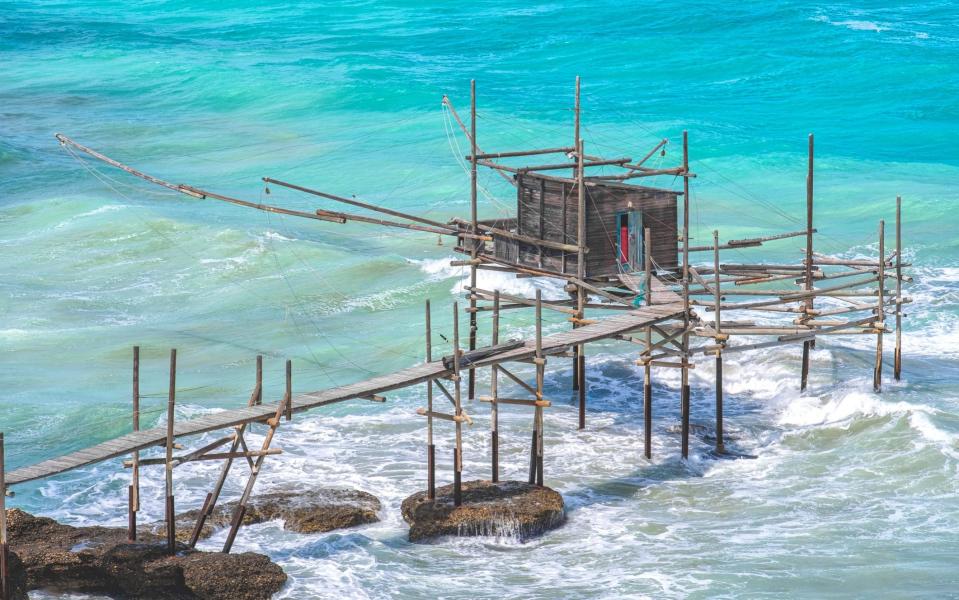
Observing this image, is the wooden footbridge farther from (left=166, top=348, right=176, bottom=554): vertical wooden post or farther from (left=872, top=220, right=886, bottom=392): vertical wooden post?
(left=166, top=348, right=176, bottom=554): vertical wooden post

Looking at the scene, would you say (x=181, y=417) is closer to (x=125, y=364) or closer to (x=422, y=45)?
(x=125, y=364)

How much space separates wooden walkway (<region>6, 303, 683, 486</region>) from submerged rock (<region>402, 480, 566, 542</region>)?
2031 millimetres

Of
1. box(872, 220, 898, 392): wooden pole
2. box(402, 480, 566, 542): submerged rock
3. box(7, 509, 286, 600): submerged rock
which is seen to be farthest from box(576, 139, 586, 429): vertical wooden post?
box(7, 509, 286, 600): submerged rock

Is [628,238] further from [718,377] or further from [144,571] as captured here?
[144,571]

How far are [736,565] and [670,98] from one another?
47.0 metres

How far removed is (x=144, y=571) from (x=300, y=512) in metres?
3.61

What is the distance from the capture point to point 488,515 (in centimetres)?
2109

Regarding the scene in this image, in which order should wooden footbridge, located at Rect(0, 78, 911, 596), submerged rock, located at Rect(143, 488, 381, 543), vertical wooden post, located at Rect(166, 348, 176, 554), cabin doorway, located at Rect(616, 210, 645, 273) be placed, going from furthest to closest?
1. cabin doorway, located at Rect(616, 210, 645, 273)
2. wooden footbridge, located at Rect(0, 78, 911, 596)
3. submerged rock, located at Rect(143, 488, 381, 543)
4. vertical wooden post, located at Rect(166, 348, 176, 554)

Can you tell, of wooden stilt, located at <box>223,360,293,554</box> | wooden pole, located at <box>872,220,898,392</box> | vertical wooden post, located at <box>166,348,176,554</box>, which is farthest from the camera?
wooden pole, located at <box>872,220,898,392</box>

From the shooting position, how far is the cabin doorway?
26297 millimetres

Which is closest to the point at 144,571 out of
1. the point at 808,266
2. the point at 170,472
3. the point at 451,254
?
the point at 170,472

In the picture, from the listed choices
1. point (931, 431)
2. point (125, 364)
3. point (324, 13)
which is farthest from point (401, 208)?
point (324, 13)

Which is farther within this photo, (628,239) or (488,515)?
(628,239)

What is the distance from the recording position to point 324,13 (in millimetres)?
89938
